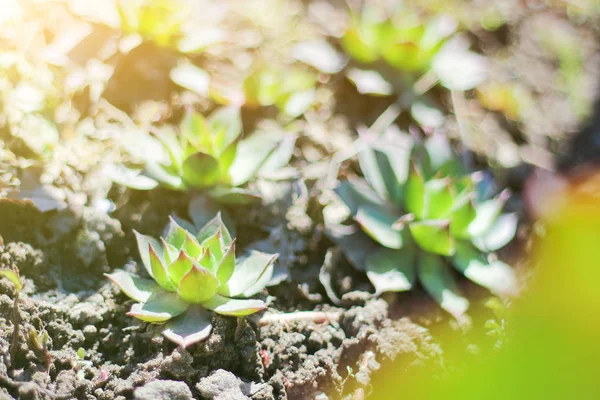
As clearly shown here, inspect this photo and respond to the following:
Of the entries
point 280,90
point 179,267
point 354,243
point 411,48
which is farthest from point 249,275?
point 411,48

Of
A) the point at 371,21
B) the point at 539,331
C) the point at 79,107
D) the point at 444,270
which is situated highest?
the point at 539,331

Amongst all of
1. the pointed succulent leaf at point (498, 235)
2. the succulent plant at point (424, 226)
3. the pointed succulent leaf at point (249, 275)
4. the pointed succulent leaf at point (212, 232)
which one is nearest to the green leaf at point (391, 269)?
the succulent plant at point (424, 226)

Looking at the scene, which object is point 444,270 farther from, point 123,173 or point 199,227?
point 123,173

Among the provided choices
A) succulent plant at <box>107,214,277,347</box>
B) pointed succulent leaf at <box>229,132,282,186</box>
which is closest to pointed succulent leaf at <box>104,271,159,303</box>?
succulent plant at <box>107,214,277,347</box>

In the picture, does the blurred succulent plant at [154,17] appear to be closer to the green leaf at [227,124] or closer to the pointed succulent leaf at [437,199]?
the green leaf at [227,124]

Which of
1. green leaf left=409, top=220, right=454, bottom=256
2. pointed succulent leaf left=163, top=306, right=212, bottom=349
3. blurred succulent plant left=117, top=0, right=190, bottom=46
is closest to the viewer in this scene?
pointed succulent leaf left=163, top=306, right=212, bottom=349

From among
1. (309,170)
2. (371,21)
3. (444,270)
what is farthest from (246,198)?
(371,21)

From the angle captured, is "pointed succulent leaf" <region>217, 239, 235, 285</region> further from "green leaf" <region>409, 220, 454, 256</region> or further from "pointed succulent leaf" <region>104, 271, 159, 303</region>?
"green leaf" <region>409, 220, 454, 256</region>
